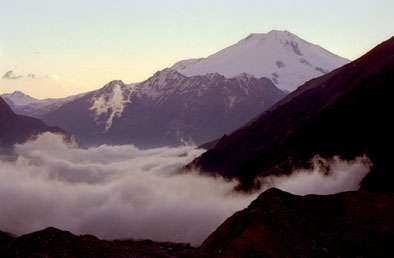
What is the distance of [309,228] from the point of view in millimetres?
83312

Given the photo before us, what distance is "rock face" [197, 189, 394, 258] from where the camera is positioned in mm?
78875

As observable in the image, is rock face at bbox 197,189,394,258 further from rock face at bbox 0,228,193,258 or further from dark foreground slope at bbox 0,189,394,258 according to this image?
rock face at bbox 0,228,193,258

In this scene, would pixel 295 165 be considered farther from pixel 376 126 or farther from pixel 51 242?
pixel 51 242

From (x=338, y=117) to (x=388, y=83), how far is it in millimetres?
16393

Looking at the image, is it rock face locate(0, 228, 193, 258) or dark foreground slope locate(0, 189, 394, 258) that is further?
dark foreground slope locate(0, 189, 394, 258)

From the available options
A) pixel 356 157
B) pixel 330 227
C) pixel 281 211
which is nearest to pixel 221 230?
pixel 281 211

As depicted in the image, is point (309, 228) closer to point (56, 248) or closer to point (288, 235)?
point (288, 235)

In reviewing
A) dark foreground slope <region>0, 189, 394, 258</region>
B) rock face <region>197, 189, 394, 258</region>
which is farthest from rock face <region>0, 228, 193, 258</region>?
rock face <region>197, 189, 394, 258</region>

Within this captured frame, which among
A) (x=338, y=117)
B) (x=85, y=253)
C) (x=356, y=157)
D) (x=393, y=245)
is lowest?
(x=393, y=245)

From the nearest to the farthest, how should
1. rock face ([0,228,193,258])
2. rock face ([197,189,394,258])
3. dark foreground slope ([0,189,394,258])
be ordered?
rock face ([0,228,193,258])
dark foreground slope ([0,189,394,258])
rock face ([197,189,394,258])

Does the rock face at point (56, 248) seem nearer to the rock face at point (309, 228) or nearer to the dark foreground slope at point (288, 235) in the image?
the dark foreground slope at point (288, 235)

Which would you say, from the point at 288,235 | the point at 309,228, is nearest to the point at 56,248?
the point at 288,235

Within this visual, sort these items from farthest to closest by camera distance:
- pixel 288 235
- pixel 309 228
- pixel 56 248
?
pixel 309 228, pixel 288 235, pixel 56 248

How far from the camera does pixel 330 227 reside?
84875 millimetres
